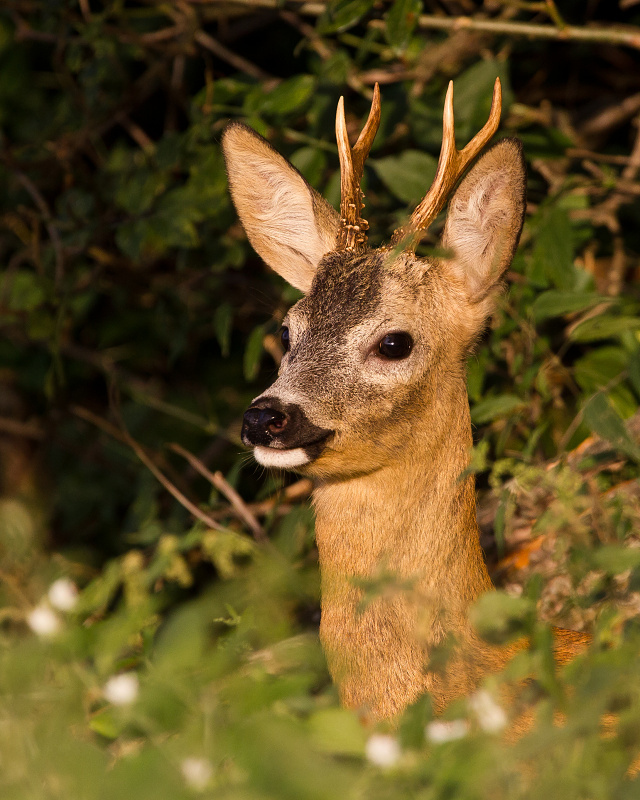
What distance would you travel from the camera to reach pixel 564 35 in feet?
11.2

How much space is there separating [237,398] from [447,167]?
2442mm

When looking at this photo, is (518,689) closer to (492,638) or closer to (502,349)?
(492,638)

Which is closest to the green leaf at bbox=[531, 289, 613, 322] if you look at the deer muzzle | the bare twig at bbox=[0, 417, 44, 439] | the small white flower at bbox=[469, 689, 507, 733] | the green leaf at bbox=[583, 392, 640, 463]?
the green leaf at bbox=[583, 392, 640, 463]

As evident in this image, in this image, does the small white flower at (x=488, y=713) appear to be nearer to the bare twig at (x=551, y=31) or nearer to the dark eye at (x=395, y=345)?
the dark eye at (x=395, y=345)

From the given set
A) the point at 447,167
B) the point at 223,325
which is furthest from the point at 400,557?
the point at 223,325

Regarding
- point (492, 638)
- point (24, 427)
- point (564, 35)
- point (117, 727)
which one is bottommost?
point (24, 427)

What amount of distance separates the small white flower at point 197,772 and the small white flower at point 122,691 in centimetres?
18

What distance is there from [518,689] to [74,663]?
0.91 meters

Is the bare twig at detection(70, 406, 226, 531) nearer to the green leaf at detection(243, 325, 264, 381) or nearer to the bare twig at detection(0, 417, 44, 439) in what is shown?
the green leaf at detection(243, 325, 264, 381)

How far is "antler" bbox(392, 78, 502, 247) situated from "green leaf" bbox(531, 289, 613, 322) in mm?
617

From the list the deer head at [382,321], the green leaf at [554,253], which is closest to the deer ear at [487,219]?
the deer head at [382,321]

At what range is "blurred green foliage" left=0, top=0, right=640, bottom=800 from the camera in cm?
144

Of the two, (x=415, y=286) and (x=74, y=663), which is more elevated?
(x=415, y=286)

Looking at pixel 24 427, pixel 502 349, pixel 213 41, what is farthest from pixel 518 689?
pixel 24 427
